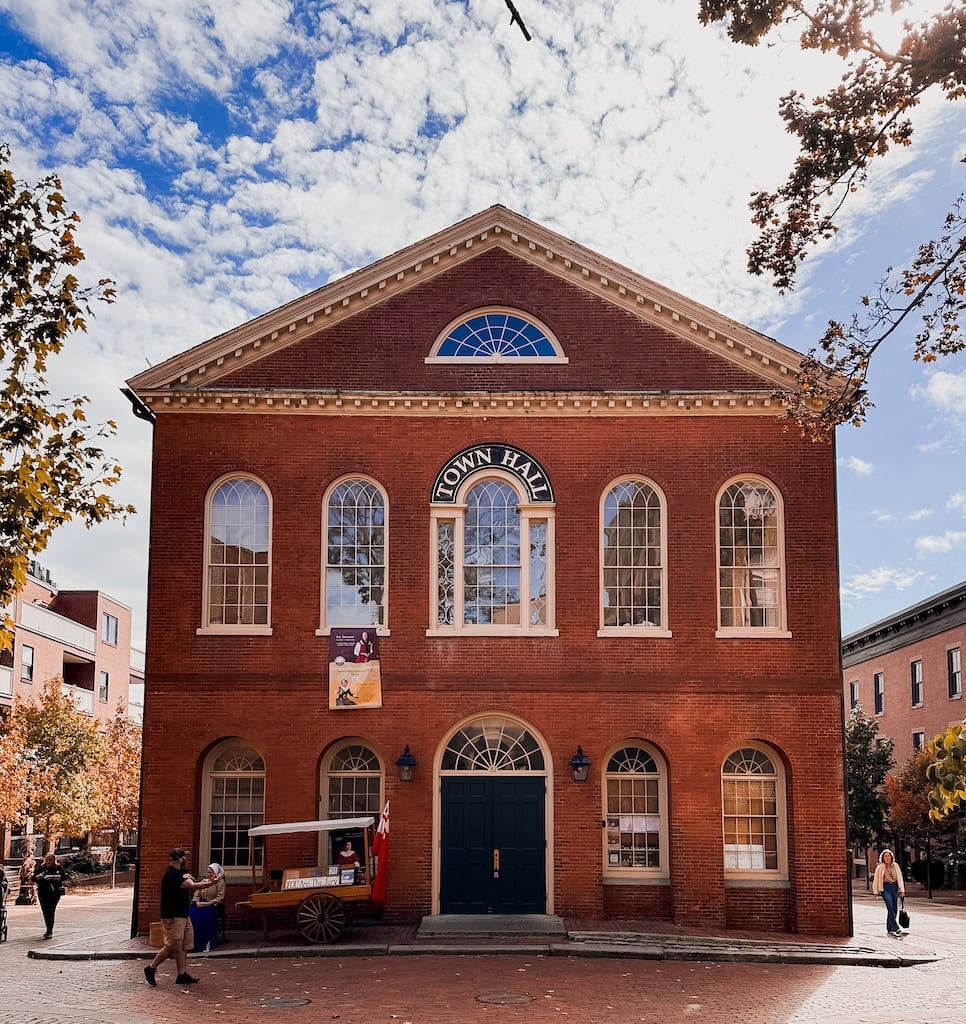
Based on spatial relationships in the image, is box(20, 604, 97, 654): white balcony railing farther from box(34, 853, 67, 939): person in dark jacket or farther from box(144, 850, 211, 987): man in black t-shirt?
box(144, 850, 211, 987): man in black t-shirt

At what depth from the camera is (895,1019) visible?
1362 cm

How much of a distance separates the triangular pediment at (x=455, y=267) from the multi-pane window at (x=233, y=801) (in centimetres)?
653

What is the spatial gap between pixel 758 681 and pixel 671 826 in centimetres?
286

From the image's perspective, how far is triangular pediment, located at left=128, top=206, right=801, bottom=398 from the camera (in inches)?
859

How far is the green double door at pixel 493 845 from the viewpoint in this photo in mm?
20594

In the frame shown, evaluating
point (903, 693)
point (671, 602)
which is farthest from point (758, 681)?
point (903, 693)

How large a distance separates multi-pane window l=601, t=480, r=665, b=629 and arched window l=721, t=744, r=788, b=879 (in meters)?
2.84

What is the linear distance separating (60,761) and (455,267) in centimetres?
2514

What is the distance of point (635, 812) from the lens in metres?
21.1

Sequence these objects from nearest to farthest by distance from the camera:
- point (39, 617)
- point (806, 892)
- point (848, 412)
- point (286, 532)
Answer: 1. point (848, 412)
2. point (806, 892)
3. point (286, 532)
4. point (39, 617)

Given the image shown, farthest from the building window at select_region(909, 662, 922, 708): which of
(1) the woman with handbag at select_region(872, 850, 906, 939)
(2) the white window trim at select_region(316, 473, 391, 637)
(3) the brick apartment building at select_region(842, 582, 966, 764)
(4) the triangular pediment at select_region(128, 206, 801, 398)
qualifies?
(2) the white window trim at select_region(316, 473, 391, 637)

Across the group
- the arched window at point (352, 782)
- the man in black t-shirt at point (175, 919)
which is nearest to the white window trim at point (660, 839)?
the arched window at point (352, 782)

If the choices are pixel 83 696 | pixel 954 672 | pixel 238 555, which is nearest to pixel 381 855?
pixel 238 555

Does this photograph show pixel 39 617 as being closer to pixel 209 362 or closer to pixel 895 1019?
pixel 209 362
